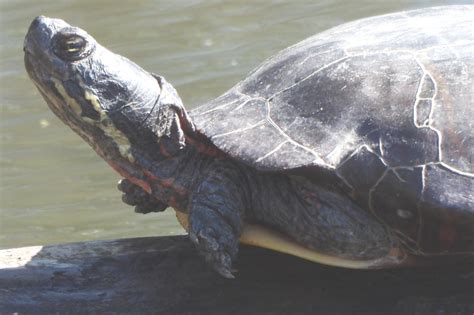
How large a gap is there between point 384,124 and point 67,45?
122cm

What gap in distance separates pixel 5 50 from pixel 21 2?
147 cm

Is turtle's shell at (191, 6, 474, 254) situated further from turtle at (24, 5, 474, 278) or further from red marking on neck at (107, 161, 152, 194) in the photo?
red marking on neck at (107, 161, 152, 194)

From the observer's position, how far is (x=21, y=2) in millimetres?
10031

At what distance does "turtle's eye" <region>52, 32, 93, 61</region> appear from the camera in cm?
369

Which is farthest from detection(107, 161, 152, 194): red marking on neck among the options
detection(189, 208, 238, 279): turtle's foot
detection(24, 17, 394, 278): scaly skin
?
detection(189, 208, 238, 279): turtle's foot

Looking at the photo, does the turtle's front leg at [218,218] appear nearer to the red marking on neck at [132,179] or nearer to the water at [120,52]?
the red marking on neck at [132,179]

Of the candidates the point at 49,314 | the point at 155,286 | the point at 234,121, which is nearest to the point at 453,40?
the point at 234,121

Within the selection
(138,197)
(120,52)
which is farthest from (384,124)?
(120,52)

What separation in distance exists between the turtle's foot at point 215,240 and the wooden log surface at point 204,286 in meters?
0.17

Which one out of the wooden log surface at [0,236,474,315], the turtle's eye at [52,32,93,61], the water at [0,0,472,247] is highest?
the turtle's eye at [52,32,93,61]

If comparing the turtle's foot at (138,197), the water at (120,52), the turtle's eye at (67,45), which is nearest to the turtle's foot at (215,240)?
the turtle's foot at (138,197)

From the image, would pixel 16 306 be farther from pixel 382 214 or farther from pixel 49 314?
pixel 382 214

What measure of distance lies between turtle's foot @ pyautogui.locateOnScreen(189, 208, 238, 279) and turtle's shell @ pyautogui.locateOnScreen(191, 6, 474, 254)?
0.80 feet

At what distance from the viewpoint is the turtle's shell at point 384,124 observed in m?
3.35
